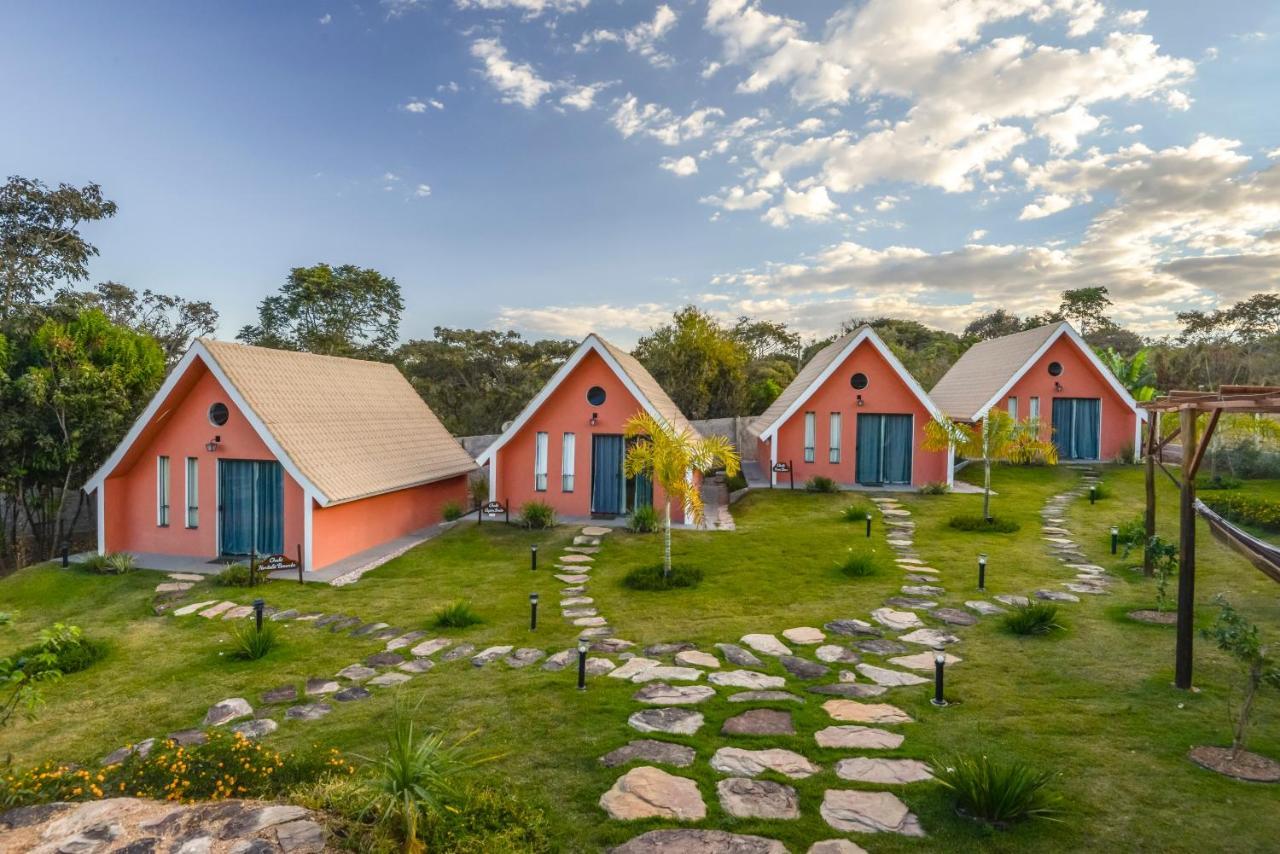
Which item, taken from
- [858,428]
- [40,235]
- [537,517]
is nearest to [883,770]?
[537,517]

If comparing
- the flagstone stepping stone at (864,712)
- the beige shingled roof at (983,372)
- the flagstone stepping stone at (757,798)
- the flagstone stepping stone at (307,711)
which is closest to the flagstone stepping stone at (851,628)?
the flagstone stepping stone at (864,712)

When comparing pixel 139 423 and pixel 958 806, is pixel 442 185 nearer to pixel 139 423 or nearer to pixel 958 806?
pixel 139 423

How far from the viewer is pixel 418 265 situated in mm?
26266

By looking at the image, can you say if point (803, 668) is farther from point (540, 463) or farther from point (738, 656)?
point (540, 463)

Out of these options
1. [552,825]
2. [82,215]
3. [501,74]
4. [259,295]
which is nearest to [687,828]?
[552,825]

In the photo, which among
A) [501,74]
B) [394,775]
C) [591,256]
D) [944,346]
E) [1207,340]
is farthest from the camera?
[944,346]

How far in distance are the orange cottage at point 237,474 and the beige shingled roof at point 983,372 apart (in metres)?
21.5

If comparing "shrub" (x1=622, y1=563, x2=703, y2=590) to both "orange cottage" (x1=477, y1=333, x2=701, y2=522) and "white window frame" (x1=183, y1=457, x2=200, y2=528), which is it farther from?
"white window frame" (x1=183, y1=457, x2=200, y2=528)

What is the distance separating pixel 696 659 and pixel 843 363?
49.2ft

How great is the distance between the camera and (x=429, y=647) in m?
8.62

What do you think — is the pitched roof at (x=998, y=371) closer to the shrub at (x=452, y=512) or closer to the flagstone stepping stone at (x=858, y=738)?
the shrub at (x=452, y=512)

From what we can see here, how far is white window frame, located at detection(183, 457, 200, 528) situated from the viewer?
14.3 meters

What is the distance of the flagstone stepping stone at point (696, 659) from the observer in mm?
7543

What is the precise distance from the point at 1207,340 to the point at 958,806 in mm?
48992
